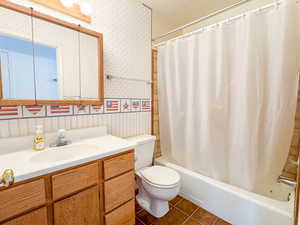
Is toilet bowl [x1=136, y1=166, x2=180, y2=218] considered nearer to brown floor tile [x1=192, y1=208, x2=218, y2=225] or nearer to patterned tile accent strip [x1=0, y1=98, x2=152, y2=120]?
brown floor tile [x1=192, y1=208, x2=218, y2=225]

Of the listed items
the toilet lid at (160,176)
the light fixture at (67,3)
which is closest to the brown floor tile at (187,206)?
the toilet lid at (160,176)

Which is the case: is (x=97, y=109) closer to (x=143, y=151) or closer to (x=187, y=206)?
(x=143, y=151)

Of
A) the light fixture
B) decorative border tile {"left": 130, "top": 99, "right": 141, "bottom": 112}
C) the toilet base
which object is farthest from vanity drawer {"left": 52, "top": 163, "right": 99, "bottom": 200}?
the light fixture

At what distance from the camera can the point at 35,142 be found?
993 millimetres

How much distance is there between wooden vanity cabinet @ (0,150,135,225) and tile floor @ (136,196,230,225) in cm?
26

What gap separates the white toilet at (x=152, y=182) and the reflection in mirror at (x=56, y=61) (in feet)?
2.73

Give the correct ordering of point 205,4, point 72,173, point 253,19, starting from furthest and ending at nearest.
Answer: point 205,4 → point 253,19 → point 72,173

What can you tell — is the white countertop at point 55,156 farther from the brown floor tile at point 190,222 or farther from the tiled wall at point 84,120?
the brown floor tile at point 190,222

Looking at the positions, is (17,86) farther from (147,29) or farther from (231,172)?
(231,172)

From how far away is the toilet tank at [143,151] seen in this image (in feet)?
4.97

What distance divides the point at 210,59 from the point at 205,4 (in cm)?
88

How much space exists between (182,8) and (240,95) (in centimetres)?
137

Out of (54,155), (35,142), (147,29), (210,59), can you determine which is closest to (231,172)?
(210,59)

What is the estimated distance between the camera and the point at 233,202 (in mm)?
1264
